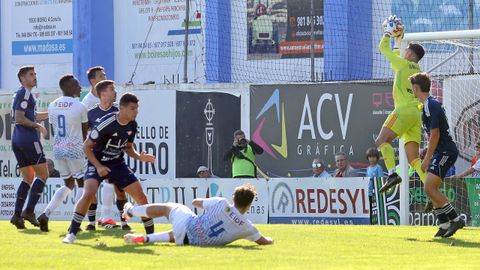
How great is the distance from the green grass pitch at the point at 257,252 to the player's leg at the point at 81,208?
0.14m

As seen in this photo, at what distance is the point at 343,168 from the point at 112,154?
991 centimetres

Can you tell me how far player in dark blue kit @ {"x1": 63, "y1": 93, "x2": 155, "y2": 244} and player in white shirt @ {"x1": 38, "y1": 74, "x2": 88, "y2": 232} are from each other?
2087 mm

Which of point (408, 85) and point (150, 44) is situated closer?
point (408, 85)

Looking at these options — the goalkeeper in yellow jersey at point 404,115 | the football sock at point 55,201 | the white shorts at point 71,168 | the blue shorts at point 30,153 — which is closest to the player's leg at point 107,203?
the white shorts at point 71,168

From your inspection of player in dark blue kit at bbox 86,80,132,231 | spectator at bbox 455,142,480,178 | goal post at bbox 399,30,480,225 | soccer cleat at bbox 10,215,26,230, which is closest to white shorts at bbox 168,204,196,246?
player in dark blue kit at bbox 86,80,132,231

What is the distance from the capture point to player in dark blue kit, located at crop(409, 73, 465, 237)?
1501 centimetres

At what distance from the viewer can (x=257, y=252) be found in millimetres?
12828

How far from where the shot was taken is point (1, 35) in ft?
136

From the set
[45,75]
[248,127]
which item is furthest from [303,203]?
[45,75]

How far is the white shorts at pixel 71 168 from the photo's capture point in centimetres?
1677

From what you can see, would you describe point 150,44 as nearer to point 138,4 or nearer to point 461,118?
point 138,4

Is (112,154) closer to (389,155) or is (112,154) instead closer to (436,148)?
(436,148)

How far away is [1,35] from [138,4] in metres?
6.05

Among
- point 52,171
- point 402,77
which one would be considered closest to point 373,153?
point 402,77
